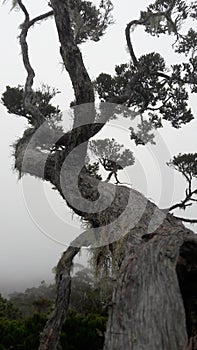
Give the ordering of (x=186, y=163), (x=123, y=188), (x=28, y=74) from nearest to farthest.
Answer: (x=123, y=188) < (x=28, y=74) < (x=186, y=163)

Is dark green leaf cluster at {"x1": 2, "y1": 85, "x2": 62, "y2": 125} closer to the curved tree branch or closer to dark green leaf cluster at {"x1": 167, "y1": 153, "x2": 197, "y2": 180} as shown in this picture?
the curved tree branch

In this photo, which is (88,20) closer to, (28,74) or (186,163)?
(28,74)

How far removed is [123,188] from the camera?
4.62m

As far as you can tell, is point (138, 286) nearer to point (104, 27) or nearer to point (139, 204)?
point (139, 204)

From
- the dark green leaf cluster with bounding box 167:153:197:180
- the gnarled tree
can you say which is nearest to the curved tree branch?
the gnarled tree

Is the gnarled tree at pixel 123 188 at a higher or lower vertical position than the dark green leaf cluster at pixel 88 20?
lower

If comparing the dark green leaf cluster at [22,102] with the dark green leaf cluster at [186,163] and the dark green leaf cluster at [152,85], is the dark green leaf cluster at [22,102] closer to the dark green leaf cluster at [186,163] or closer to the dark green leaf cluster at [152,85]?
the dark green leaf cluster at [152,85]

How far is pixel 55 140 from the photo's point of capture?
5324 millimetres

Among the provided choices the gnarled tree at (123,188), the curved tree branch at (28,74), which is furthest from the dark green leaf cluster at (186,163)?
the curved tree branch at (28,74)

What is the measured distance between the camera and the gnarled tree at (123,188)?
171 centimetres

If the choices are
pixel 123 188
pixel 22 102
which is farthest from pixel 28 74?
pixel 123 188

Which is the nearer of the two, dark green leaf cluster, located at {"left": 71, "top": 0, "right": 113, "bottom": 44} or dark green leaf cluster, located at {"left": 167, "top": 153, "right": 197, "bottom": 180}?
dark green leaf cluster, located at {"left": 71, "top": 0, "right": 113, "bottom": 44}

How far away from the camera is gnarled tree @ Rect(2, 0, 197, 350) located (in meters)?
1.71

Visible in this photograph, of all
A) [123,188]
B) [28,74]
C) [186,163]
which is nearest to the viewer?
[123,188]
